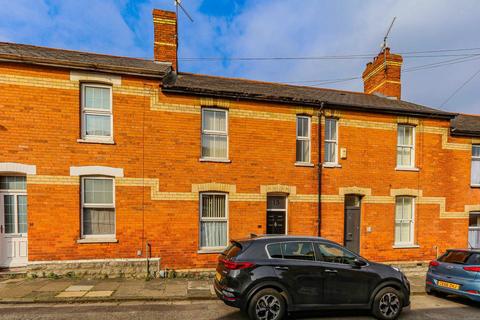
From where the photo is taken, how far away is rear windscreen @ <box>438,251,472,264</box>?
727 cm

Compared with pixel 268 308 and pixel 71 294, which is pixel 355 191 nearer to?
pixel 268 308

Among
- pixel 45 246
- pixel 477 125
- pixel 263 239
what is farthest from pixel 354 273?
pixel 477 125

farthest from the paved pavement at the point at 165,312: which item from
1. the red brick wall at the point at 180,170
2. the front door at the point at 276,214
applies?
the front door at the point at 276,214

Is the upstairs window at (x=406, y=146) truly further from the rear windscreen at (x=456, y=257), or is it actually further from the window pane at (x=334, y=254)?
the window pane at (x=334, y=254)

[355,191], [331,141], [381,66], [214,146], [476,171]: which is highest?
[381,66]

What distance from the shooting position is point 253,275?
539cm

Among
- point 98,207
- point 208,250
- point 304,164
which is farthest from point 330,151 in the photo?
point 98,207

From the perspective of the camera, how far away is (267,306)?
5434 millimetres

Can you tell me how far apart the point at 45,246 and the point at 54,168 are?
92.9 inches

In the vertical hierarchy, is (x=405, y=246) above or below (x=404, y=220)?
below

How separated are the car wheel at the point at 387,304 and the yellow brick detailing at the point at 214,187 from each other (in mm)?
5177

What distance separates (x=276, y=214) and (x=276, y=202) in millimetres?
439

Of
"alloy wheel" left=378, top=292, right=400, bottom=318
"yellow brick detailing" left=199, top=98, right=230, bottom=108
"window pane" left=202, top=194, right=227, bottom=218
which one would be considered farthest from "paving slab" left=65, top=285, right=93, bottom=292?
"alloy wheel" left=378, top=292, right=400, bottom=318

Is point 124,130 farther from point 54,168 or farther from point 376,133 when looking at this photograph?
point 376,133
